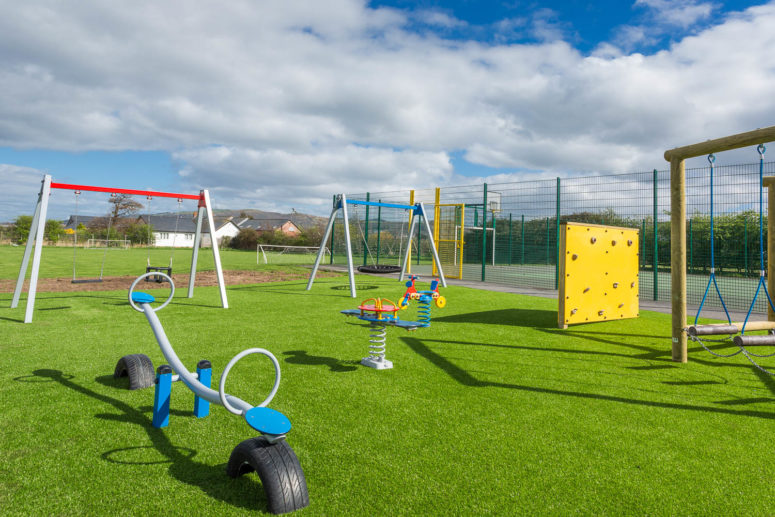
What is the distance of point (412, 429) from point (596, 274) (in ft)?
17.9

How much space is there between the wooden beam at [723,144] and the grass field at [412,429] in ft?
7.65

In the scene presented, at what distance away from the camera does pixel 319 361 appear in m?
4.52

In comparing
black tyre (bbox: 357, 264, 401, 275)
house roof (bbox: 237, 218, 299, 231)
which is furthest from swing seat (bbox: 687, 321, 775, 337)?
house roof (bbox: 237, 218, 299, 231)

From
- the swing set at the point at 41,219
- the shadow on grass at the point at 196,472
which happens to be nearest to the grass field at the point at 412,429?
the shadow on grass at the point at 196,472

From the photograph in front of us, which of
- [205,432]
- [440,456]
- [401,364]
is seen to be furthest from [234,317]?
[440,456]

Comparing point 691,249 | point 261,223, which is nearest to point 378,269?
point 691,249

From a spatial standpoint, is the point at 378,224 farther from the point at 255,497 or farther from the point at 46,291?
the point at 255,497

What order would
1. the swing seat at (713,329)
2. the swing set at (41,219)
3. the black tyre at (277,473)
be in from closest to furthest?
the black tyre at (277,473)
the swing seat at (713,329)
the swing set at (41,219)

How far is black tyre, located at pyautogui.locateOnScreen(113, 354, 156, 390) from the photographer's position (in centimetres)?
355

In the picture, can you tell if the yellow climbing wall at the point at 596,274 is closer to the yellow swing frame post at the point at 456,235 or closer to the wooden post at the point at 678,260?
the wooden post at the point at 678,260

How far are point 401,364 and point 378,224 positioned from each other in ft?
44.9

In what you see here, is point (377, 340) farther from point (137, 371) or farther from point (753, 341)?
point (753, 341)

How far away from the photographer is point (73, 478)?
2.22 metres

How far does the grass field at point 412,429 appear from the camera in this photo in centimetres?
212
